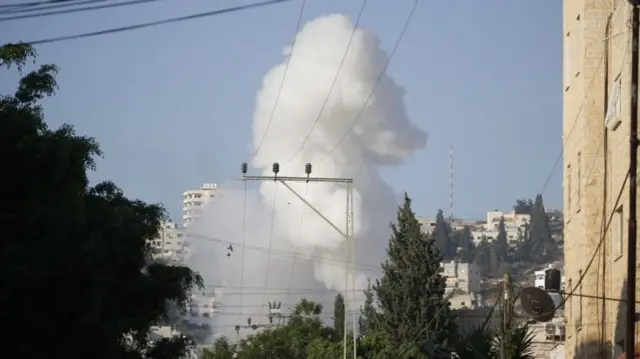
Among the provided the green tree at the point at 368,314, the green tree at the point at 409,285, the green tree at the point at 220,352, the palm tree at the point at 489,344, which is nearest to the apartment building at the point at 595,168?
the palm tree at the point at 489,344

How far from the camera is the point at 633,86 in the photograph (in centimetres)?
2470

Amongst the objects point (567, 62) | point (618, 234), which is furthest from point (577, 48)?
point (618, 234)

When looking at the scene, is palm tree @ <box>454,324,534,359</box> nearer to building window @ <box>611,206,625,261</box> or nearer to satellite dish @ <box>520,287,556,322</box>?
building window @ <box>611,206,625,261</box>

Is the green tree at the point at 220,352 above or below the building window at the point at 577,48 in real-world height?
below

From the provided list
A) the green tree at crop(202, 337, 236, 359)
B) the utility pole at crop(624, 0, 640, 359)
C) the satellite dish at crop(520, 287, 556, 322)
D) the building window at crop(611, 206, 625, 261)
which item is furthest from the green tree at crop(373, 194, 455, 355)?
the utility pole at crop(624, 0, 640, 359)

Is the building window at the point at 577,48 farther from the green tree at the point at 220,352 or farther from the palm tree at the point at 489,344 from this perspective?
the green tree at the point at 220,352

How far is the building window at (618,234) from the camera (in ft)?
101

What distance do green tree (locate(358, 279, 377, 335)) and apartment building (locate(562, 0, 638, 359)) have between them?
158ft

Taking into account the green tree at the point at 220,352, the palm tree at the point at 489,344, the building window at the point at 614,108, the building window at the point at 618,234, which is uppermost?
the building window at the point at 614,108

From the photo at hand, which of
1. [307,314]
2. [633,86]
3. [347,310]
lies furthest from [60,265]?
[307,314]

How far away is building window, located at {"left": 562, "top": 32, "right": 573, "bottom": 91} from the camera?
38666 mm

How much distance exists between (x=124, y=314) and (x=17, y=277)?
7072mm

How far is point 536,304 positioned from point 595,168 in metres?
→ 6.32

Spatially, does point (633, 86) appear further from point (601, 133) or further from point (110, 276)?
point (110, 276)
